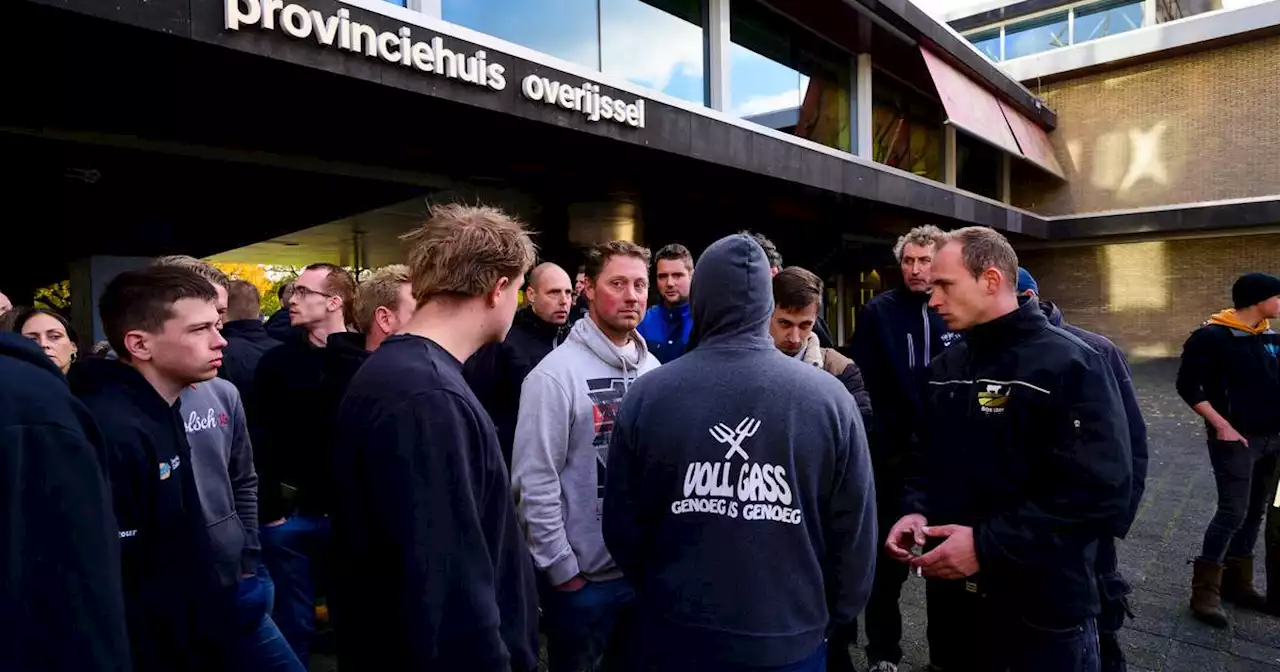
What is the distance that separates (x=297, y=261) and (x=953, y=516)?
16699mm

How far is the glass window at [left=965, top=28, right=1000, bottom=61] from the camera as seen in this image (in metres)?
22.1

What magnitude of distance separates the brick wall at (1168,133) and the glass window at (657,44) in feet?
49.0

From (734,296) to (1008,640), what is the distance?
157cm

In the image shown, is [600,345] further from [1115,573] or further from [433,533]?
[1115,573]

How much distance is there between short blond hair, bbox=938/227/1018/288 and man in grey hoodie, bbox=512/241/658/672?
3.98 feet

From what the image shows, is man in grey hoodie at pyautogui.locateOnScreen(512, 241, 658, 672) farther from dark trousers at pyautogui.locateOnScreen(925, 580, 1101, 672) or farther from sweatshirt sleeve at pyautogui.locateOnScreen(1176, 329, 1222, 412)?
sweatshirt sleeve at pyautogui.locateOnScreen(1176, 329, 1222, 412)

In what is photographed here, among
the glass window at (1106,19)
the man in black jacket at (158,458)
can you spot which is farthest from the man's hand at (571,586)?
the glass window at (1106,19)

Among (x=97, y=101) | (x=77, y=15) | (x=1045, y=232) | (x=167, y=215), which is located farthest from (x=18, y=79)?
(x=1045, y=232)

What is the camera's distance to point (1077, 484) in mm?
2203

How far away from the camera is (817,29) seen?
36.7 feet

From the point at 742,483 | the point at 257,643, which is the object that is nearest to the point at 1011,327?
the point at 742,483

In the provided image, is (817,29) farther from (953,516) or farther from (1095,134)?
(1095,134)

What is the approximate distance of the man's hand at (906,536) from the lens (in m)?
Result: 2.54

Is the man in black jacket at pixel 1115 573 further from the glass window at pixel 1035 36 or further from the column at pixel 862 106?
the glass window at pixel 1035 36
